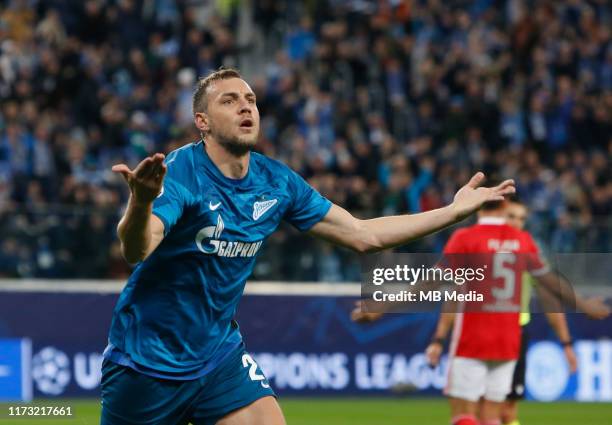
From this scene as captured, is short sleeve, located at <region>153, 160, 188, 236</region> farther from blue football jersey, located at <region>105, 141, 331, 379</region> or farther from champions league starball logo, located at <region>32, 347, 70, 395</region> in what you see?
champions league starball logo, located at <region>32, 347, 70, 395</region>

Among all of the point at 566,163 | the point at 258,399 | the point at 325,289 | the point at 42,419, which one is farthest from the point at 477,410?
the point at 566,163

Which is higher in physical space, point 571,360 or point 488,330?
point 488,330

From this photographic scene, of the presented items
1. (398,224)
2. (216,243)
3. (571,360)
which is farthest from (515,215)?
(216,243)

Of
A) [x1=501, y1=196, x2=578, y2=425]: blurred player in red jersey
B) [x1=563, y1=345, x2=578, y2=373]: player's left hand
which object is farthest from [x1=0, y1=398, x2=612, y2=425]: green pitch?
[x1=501, y1=196, x2=578, y2=425]: blurred player in red jersey

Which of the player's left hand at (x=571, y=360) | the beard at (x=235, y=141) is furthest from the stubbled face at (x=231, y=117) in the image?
the player's left hand at (x=571, y=360)

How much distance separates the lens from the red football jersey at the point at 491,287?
31.8ft

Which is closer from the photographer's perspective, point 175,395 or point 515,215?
point 175,395

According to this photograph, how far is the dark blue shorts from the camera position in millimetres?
6469

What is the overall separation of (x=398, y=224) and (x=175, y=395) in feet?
5.11

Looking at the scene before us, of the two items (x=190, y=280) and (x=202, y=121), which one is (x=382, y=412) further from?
(x=190, y=280)

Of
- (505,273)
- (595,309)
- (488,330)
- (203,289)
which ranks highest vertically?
(203,289)

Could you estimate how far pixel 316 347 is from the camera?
16281 mm

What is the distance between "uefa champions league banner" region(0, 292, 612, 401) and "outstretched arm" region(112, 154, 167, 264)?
9882 millimetres

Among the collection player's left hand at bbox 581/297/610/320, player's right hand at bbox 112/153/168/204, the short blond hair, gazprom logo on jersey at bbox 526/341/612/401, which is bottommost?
gazprom logo on jersey at bbox 526/341/612/401
